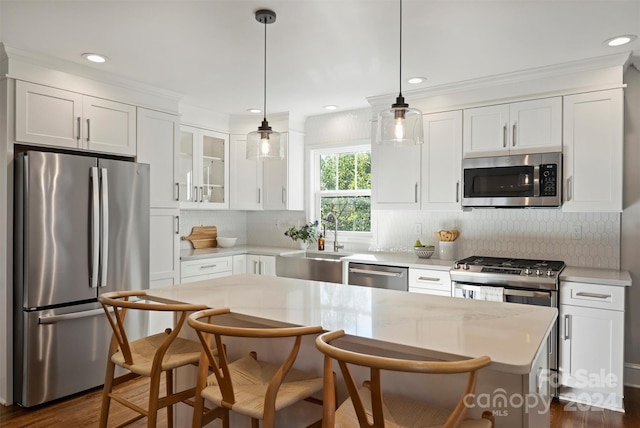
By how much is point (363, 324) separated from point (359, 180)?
3295 millimetres

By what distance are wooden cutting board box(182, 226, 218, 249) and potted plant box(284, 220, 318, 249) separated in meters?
0.97

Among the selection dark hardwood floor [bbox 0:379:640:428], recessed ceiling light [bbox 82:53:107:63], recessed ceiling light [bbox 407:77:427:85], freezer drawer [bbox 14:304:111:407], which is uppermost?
recessed ceiling light [bbox 407:77:427:85]

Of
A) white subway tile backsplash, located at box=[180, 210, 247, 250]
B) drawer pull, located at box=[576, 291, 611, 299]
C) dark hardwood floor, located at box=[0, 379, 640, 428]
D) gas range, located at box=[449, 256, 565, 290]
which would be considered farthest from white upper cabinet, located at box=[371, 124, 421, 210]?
white subway tile backsplash, located at box=[180, 210, 247, 250]

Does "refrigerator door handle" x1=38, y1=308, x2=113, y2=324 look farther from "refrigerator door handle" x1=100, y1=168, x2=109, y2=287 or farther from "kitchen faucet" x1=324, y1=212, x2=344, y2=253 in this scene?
"kitchen faucet" x1=324, y1=212, x2=344, y2=253

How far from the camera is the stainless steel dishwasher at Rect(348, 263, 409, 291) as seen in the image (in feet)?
12.0

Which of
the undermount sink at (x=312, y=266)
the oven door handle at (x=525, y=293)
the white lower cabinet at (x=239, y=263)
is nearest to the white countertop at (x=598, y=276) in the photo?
the oven door handle at (x=525, y=293)

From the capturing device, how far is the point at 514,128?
3426 millimetres

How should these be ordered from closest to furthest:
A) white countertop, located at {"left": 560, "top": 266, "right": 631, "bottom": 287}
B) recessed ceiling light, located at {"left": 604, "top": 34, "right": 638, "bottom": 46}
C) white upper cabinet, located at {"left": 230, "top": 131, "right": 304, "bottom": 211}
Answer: recessed ceiling light, located at {"left": 604, "top": 34, "right": 638, "bottom": 46} < white countertop, located at {"left": 560, "top": 266, "right": 631, "bottom": 287} < white upper cabinet, located at {"left": 230, "top": 131, "right": 304, "bottom": 211}

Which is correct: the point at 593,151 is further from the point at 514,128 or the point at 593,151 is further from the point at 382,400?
the point at 382,400

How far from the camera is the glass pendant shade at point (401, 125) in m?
2.02

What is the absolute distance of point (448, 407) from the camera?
148 centimetres

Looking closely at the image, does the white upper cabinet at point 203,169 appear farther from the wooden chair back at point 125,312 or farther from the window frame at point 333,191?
the wooden chair back at point 125,312

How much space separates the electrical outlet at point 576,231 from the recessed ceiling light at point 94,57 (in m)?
3.83

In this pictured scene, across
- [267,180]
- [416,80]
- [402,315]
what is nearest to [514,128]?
[416,80]
